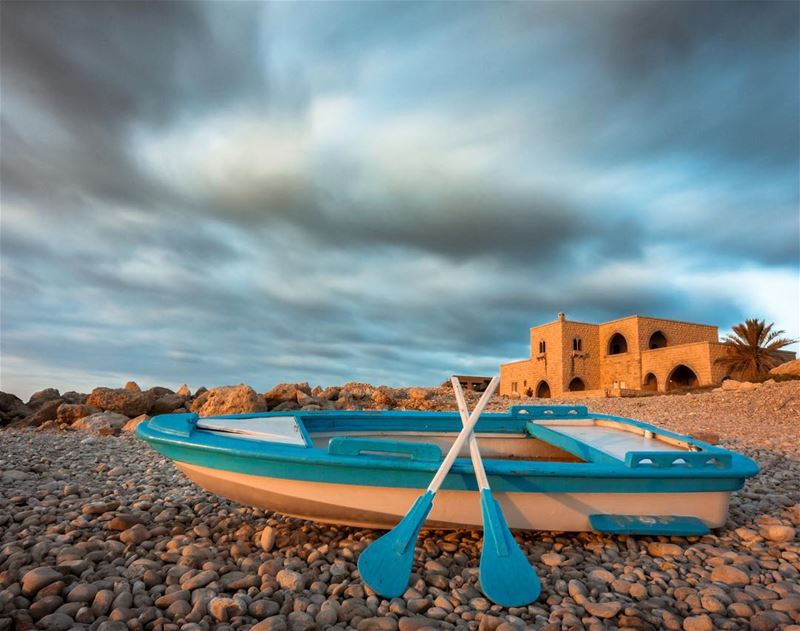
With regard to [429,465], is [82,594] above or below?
below

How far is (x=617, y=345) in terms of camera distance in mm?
35438

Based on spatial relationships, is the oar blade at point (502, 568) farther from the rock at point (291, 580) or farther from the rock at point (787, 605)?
the rock at point (787, 605)

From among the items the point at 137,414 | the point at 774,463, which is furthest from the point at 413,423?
the point at 137,414

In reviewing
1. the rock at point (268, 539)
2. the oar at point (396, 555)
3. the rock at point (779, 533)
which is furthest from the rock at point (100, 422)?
the rock at point (779, 533)

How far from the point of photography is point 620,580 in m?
3.18

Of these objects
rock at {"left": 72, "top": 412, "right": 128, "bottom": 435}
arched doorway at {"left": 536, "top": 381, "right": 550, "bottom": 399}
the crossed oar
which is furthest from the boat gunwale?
arched doorway at {"left": 536, "top": 381, "right": 550, "bottom": 399}

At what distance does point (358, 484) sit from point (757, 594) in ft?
8.15

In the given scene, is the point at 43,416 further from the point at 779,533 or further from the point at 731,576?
the point at 779,533

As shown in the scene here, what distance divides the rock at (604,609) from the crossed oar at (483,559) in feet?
0.94

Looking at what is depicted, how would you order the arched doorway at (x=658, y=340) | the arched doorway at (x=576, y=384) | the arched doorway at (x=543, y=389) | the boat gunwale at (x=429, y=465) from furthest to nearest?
the arched doorway at (x=543, y=389) → the arched doorway at (x=576, y=384) → the arched doorway at (x=658, y=340) → the boat gunwale at (x=429, y=465)

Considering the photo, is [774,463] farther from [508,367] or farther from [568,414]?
→ [508,367]

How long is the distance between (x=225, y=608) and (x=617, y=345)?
36.4m

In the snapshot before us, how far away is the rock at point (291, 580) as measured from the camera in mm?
2965

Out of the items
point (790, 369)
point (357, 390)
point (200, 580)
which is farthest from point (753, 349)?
point (200, 580)
